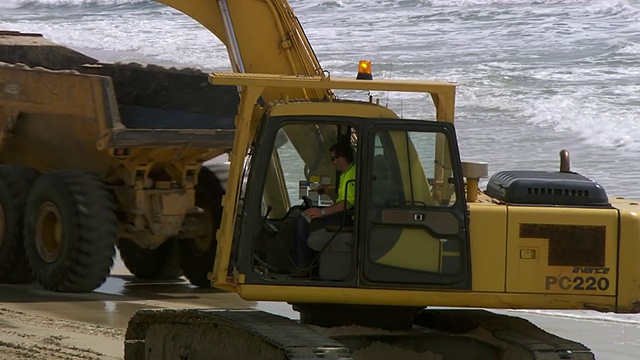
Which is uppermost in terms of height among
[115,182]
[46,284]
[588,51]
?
[588,51]

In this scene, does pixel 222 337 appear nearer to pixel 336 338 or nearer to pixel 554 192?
pixel 336 338

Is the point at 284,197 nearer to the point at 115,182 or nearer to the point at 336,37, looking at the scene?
the point at 115,182

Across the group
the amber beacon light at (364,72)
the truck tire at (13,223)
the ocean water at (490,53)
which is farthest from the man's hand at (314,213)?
the truck tire at (13,223)

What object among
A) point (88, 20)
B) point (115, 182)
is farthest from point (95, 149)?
point (88, 20)

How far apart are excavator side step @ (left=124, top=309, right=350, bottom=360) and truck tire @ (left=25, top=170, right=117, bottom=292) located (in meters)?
3.72

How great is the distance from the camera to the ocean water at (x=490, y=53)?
21.2m

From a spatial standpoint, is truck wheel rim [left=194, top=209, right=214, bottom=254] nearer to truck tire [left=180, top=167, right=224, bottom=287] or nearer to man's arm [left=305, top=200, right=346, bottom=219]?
truck tire [left=180, top=167, right=224, bottom=287]

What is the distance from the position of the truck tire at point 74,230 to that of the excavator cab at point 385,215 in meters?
5.19

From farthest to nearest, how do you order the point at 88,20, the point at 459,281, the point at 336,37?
the point at 88,20 < the point at 336,37 < the point at 459,281

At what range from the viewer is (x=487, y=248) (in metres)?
7.05

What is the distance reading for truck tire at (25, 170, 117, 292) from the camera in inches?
474

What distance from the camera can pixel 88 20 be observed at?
42688mm

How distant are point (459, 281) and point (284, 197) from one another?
41.3 inches

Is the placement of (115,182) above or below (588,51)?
below
